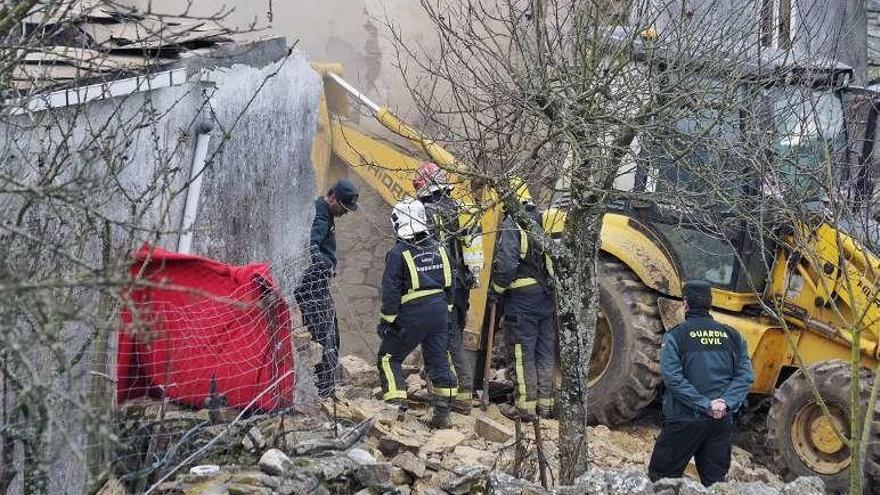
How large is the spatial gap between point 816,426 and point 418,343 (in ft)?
9.33

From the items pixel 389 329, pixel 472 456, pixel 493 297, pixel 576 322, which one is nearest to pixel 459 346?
pixel 493 297

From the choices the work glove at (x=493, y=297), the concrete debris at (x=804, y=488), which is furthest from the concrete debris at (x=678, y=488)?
the work glove at (x=493, y=297)

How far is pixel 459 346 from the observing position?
30.6 ft

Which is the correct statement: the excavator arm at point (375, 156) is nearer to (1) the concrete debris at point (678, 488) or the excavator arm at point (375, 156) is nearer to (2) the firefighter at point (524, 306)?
(2) the firefighter at point (524, 306)

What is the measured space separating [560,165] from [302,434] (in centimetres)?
203

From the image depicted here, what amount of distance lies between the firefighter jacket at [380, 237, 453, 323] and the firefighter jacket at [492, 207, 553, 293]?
0.64m

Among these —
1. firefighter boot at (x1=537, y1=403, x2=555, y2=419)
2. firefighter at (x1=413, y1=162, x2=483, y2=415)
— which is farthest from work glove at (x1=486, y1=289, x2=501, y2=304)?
firefighter boot at (x1=537, y1=403, x2=555, y2=419)

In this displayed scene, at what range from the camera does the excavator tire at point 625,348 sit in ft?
30.1

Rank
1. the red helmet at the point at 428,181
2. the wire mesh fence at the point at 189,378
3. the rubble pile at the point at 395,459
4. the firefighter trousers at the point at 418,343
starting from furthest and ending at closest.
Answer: the firefighter trousers at the point at 418,343
the red helmet at the point at 428,181
the rubble pile at the point at 395,459
the wire mesh fence at the point at 189,378

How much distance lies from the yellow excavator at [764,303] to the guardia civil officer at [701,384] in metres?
0.45

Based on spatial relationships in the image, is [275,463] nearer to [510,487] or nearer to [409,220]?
[510,487]

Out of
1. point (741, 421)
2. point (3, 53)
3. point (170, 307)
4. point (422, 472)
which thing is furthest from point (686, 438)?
point (3, 53)

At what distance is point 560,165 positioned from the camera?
647cm

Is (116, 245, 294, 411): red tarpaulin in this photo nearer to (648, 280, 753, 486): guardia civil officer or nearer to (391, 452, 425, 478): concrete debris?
(391, 452, 425, 478): concrete debris
